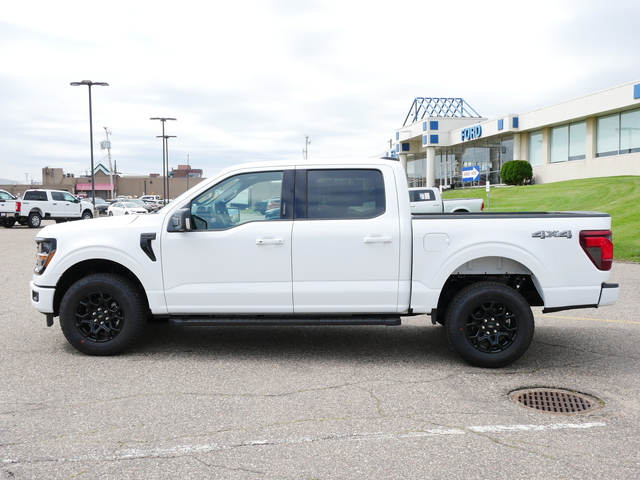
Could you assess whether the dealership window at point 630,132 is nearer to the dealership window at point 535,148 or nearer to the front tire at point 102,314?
the dealership window at point 535,148

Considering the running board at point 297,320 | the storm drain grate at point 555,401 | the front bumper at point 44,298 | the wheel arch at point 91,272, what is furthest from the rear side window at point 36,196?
the storm drain grate at point 555,401

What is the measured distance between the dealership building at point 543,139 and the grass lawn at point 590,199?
2247 millimetres

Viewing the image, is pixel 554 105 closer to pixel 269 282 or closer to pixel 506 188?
pixel 506 188

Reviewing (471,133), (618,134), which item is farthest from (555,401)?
(471,133)

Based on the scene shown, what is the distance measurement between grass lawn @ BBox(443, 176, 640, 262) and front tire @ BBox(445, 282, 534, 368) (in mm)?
13302

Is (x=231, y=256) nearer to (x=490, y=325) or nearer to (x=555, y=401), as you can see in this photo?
(x=490, y=325)

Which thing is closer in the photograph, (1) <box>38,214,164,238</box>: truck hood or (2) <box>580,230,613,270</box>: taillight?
(2) <box>580,230,613,270</box>: taillight

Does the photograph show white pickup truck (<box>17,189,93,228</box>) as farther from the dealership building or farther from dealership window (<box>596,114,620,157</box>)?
dealership window (<box>596,114,620,157</box>)

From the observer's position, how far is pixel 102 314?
Result: 6.01m

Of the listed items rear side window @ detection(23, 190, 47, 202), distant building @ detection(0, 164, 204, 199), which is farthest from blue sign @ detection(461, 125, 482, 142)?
distant building @ detection(0, 164, 204, 199)

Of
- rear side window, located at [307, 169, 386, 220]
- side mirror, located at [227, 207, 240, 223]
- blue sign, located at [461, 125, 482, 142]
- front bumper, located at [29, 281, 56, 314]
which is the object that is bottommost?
front bumper, located at [29, 281, 56, 314]

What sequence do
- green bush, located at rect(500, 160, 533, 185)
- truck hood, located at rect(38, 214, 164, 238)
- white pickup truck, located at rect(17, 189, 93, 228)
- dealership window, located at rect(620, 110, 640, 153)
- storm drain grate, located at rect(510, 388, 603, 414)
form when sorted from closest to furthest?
1. storm drain grate, located at rect(510, 388, 603, 414)
2. truck hood, located at rect(38, 214, 164, 238)
3. white pickup truck, located at rect(17, 189, 93, 228)
4. dealership window, located at rect(620, 110, 640, 153)
5. green bush, located at rect(500, 160, 533, 185)

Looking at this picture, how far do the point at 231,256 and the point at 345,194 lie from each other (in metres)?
1.25

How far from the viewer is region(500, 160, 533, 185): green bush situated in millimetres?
39844
